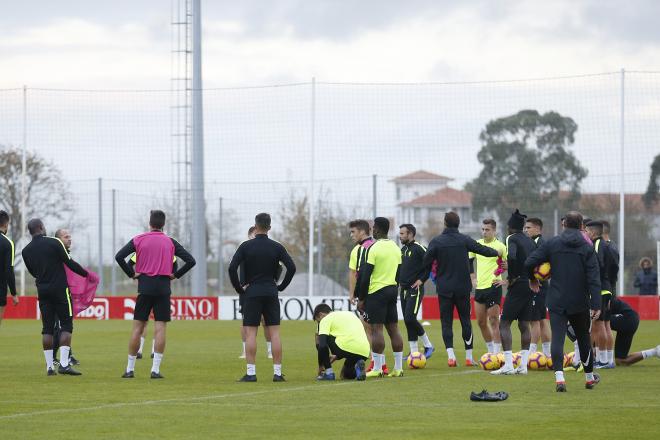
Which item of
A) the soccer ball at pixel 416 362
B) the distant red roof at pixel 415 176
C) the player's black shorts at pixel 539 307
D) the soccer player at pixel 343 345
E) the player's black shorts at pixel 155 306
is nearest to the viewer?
the soccer player at pixel 343 345

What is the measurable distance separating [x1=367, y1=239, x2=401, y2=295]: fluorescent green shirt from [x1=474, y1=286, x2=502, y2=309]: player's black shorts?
102 inches

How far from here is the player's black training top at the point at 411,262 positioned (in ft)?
62.3

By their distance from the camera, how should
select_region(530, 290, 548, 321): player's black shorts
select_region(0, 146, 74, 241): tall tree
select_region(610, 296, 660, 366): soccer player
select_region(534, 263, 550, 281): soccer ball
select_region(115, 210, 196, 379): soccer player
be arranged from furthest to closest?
1. select_region(0, 146, 74, 241): tall tree
2. select_region(610, 296, 660, 366): soccer player
3. select_region(530, 290, 548, 321): player's black shorts
4. select_region(115, 210, 196, 379): soccer player
5. select_region(534, 263, 550, 281): soccer ball

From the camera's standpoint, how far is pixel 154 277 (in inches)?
656

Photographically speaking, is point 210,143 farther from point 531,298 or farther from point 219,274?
point 531,298

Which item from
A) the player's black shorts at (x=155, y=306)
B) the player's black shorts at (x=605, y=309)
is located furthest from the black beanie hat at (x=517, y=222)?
the player's black shorts at (x=155, y=306)

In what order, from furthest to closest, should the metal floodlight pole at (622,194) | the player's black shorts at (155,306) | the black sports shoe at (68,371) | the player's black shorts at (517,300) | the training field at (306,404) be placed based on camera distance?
the metal floodlight pole at (622,194), the black sports shoe at (68,371), the player's black shorts at (517,300), the player's black shorts at (155,306), the training field at (306,404)

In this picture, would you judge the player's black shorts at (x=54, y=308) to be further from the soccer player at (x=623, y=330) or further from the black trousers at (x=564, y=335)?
the soccer player at (x=623, y=330)

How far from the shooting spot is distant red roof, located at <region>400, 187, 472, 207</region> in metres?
37.8

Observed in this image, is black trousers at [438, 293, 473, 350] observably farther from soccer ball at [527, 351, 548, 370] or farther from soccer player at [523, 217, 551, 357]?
soccer ball at [527, 351, 548, 370]

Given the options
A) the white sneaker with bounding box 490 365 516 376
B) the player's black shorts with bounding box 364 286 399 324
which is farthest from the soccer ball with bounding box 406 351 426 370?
the white sneaker with bounding box 490 365 516 376

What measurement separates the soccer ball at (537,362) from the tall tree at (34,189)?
23.8 m

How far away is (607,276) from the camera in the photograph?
57.1 feet

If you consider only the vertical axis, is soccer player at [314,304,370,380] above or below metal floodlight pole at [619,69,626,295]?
below
